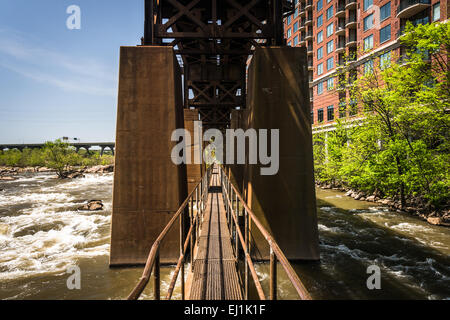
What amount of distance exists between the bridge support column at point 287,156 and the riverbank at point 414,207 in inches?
392

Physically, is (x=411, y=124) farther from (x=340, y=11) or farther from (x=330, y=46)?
(x=340, y=11)

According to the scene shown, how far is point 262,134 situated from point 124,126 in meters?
3.86

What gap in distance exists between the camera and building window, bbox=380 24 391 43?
80.9ft

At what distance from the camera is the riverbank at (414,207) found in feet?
39.2

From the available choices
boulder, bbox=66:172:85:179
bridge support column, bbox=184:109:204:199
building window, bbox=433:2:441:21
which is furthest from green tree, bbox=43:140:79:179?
building window, bbox=433:2:441:21

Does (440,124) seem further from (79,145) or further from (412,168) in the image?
(79,145)

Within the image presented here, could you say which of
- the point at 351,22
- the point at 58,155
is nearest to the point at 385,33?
the point at 351,22

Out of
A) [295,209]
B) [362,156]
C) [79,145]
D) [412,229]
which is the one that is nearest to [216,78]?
[295,209]

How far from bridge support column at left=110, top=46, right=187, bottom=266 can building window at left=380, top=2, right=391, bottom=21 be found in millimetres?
29457

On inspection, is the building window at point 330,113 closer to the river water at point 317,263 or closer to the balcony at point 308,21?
the balcony at point 308,21

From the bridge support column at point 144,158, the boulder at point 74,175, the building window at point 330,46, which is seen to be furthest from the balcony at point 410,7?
the boulder at point 74,175

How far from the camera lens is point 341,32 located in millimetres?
32250

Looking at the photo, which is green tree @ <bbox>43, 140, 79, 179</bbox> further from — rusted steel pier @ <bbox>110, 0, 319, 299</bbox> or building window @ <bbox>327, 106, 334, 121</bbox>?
building window @ <bbox>327, 106, 334, 121</bbox>

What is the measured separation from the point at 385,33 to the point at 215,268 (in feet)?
104
